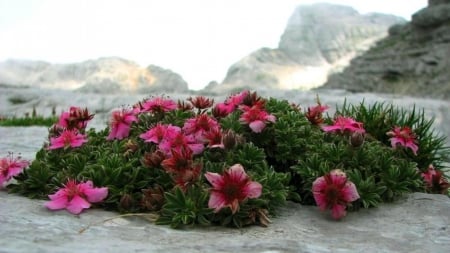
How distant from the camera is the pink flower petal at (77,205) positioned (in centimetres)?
265

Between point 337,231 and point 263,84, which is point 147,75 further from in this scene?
point 337,231

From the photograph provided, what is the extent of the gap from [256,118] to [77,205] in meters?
1.14

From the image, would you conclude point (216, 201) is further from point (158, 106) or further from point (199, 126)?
point (158, 106)

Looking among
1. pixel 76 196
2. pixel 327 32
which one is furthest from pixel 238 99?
pixel 327 32

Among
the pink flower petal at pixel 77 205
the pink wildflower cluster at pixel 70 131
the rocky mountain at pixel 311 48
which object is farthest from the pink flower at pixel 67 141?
the rocky mountain at pixel 311 48

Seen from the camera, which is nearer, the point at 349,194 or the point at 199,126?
the point at 349,194

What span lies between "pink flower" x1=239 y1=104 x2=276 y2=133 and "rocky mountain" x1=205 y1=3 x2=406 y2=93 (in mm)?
27150

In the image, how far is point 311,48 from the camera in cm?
3922

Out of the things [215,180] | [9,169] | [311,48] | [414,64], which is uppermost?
[311,48]

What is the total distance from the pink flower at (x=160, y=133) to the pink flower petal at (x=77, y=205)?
0.57 meters

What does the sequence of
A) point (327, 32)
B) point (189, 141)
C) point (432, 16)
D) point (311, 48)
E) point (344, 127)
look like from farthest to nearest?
point (327, 32) < point (311, 48) < point (432, 16) < point (344, 127) < point (189, 141)

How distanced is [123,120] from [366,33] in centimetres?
3783

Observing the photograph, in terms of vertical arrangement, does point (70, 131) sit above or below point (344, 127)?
below

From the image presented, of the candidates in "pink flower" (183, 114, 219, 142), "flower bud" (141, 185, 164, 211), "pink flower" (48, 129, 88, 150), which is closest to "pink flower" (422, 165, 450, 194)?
"pink flower" (183, 114, 219, 142)
